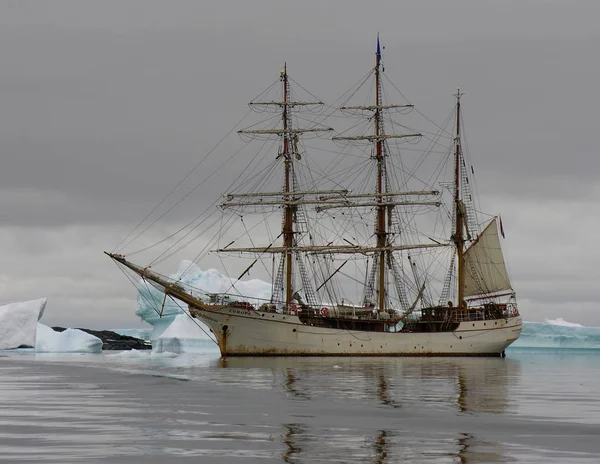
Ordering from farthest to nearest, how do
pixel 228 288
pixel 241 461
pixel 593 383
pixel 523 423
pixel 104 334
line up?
1. pixel 104 334
2. pixel 228 288
3. pixel 593 383
4. pixel 523 423
5. pixel 241 461

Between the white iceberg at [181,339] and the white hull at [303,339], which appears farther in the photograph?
the white iceberg at [181,339]

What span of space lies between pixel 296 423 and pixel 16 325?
4018 inches

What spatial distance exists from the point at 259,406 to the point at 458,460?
12.5 meters

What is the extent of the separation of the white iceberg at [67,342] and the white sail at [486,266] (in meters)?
43.5

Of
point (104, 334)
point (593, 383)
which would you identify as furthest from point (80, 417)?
point (104, 334)

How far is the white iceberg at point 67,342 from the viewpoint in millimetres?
123312

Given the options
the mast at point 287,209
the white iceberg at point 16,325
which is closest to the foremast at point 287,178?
the mast at point 287,209

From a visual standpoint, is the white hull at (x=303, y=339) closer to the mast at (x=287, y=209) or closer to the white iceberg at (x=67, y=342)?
the mast at (x=287, y=209)

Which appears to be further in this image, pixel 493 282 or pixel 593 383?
pixel 493 282

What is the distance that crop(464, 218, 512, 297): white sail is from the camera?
106 m

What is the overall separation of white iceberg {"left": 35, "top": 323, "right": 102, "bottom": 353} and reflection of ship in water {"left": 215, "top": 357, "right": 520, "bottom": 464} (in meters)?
76.7

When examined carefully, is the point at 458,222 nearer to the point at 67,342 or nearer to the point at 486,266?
the point at 486,266

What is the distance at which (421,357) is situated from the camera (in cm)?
9831

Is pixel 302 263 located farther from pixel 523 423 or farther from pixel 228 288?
pixel 523 423
